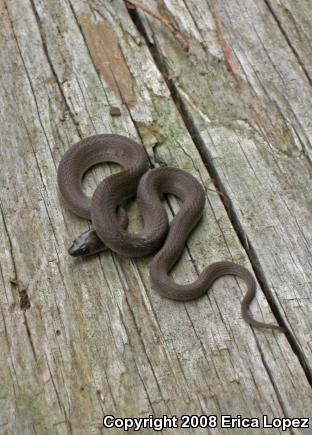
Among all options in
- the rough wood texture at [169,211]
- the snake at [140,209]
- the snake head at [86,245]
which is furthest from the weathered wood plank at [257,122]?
the snake head at [86,245]

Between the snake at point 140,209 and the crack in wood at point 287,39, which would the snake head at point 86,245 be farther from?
the crack in wood at point 287,39

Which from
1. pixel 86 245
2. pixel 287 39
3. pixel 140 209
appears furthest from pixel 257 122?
pixel 86 245

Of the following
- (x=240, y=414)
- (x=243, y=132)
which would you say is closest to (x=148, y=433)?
(x=240, y=414)

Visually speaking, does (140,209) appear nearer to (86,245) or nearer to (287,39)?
(86,245)

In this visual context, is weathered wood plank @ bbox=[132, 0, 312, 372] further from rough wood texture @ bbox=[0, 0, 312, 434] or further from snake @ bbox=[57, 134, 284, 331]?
snake @ bbox=[57, 134, 284, 331]

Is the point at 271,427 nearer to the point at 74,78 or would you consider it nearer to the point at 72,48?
the point at 74,78

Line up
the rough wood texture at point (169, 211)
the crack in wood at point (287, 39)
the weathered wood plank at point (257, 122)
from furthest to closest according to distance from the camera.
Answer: the crack in wood at point (287, 39) < the weathered wood plank at point (257, 122) < the rough wood texture at point (169, 211)

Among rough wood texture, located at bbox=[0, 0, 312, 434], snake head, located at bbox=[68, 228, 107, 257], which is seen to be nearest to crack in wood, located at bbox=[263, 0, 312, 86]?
rough wood texture, located at bbox=[0, 0, 312, 434]
